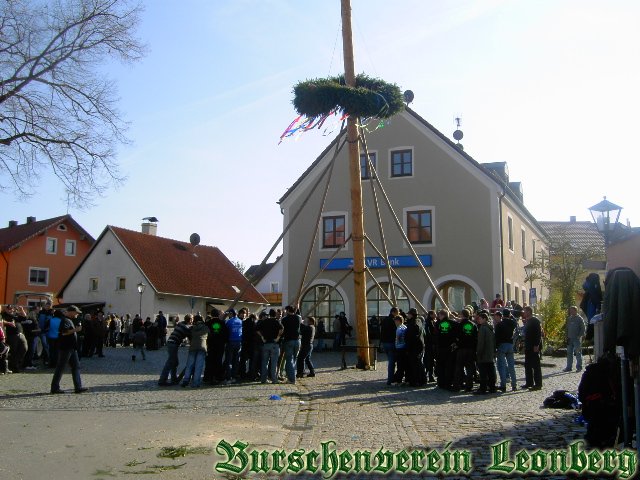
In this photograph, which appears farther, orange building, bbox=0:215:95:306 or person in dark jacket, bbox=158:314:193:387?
orange building, bbox=0:215:95:306

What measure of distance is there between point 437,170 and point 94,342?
51.4 feet

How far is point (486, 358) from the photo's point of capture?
1450 cm

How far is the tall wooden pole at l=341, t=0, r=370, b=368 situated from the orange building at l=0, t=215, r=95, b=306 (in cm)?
3504

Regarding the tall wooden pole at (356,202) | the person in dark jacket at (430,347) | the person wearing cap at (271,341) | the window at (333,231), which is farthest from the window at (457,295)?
the person wearing cap at (271,341)

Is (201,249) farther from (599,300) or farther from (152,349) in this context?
(599,300)

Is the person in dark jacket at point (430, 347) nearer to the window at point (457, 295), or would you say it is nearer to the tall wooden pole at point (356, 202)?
the tall wooden pole at point (356, 202)

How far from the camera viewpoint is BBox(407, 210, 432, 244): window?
30.5m

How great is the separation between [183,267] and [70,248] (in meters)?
12.9

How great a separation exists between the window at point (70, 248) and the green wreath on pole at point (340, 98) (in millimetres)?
41359

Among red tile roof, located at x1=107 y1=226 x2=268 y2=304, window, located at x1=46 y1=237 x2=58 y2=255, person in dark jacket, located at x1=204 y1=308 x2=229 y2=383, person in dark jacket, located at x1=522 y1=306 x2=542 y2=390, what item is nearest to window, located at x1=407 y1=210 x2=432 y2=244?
red tile roof, located at x1=107 y1=226 x2=268 y2=304

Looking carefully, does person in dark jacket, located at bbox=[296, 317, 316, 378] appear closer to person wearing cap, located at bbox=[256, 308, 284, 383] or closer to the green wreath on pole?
person wearing cap, located at bbox=[256, 308, 284, 383]

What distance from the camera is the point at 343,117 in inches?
734

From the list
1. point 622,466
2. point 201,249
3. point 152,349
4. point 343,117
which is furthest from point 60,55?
point 201,249

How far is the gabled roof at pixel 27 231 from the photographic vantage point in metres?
51.1
